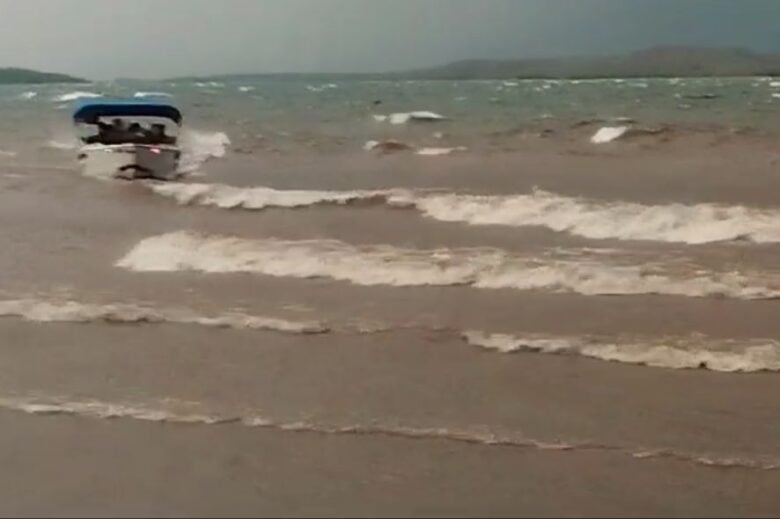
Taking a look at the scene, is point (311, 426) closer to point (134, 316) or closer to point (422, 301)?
point (134, 316)

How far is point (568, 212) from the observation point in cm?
1314

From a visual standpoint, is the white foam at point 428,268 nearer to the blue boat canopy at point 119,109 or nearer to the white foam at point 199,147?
the white foam at point 199,147

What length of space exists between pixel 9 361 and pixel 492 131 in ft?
60.1

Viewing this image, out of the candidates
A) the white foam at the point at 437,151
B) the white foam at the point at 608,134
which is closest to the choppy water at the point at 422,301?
the white foam at the point at 437,151

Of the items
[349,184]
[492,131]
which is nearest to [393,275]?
[349,184]

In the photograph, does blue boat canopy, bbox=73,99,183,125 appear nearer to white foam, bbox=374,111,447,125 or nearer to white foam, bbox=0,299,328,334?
white foam, bbox=374,111,447,125

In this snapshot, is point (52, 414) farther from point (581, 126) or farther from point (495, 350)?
point (581, 126)

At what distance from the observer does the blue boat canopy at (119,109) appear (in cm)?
1989

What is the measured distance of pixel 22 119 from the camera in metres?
33.6

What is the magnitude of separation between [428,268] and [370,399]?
381cm

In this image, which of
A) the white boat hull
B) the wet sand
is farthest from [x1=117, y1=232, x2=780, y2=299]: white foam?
the white boat hull

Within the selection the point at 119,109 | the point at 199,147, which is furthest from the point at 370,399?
the point at 199,147

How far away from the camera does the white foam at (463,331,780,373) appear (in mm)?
7426

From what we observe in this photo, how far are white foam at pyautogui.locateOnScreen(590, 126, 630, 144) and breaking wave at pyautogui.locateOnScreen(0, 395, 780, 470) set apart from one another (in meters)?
16.0
